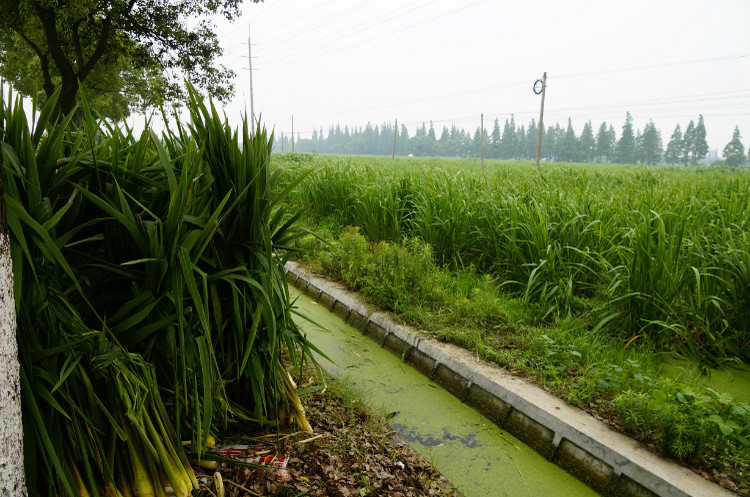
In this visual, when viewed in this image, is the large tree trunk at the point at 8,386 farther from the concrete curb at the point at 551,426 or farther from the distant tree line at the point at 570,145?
the distant tree line at the point at 570,145

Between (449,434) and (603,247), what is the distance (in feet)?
8.16

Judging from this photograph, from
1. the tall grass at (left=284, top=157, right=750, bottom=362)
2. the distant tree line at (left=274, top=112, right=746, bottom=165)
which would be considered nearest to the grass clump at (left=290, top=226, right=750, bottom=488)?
the tall grass at (left=284, top=157, right=750, bottom=362)

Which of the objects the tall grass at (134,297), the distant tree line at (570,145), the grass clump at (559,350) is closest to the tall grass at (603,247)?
the grass clump at (559,350)

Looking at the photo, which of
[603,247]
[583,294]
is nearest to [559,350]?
[583,294]

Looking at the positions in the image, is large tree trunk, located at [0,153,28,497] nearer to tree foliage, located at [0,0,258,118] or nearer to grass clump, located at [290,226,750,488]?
grass clump, located at [290,226,750,488]

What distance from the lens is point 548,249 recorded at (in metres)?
4.14

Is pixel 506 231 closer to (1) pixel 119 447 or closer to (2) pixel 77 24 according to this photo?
(1) pixel 119 447

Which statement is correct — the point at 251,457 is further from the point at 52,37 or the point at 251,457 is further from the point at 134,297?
the point at 52,37

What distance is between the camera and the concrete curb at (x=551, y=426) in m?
2.14

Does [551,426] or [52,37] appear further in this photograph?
[52,37]

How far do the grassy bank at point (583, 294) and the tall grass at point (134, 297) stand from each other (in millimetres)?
560

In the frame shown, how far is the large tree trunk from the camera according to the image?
45.1 inches

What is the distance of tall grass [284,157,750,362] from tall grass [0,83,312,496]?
64 cm

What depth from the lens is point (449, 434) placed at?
2762 mm
